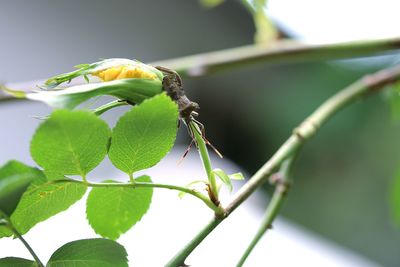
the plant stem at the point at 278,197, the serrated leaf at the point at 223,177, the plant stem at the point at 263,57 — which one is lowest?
the serrated leaf at the point at 223,177

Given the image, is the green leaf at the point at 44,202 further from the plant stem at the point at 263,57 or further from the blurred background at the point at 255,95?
the blurred background at the point at 255,95

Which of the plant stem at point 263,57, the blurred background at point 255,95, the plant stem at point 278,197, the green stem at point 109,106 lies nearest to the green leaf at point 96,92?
the green stem at point 109,106

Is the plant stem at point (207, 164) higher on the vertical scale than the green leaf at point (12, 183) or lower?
higher

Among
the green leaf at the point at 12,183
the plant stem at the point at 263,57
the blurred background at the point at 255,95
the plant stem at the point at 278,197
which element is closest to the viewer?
the green leaf at the point at 12,183

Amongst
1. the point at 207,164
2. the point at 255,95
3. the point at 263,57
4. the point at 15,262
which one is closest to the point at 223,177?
the point at 207,164

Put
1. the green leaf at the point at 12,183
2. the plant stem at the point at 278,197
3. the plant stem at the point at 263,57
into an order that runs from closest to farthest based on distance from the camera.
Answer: the green leaf at the point at 12,183 → the plant stem at the point at 278,197 → the plant stem at the point at 263,57

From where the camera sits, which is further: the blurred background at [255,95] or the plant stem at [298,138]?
the blurred background at [255,95]

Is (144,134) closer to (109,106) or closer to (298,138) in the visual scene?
(109,106)
